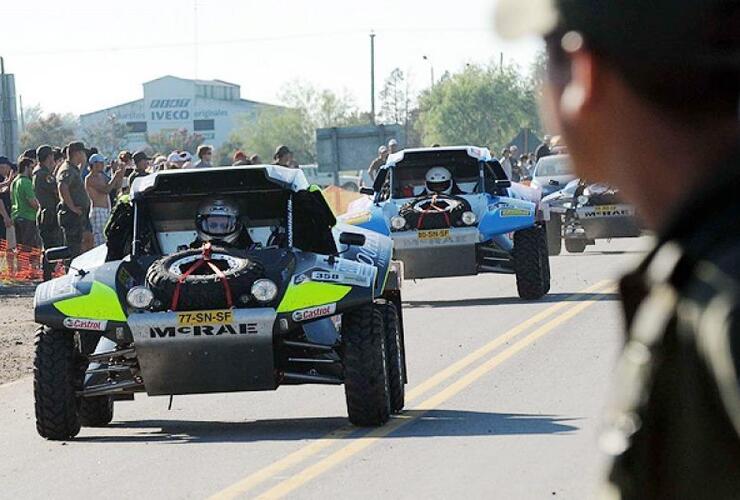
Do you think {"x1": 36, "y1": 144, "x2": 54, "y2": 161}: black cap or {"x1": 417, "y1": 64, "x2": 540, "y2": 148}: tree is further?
{"x1": 417, "y1": 64, "x2": 540, "y2": 148}: tree

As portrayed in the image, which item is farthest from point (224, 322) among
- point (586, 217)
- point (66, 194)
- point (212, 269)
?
A: point (586, 217)

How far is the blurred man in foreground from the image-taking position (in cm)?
132

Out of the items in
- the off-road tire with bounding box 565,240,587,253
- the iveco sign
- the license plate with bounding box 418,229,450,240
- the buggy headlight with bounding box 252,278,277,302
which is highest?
the iveco sign

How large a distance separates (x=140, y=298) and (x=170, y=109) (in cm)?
18189

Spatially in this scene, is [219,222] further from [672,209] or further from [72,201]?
[72,201]

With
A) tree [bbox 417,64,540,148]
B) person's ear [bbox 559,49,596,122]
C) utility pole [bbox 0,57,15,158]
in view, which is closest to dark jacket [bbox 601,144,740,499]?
person's ear [bbox 559,49,596,122]

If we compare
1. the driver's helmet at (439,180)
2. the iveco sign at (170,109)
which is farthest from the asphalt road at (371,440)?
the iveco sign at (170,109)

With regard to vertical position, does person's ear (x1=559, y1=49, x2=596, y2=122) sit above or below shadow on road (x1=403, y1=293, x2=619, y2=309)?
above

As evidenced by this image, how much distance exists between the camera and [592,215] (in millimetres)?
26750

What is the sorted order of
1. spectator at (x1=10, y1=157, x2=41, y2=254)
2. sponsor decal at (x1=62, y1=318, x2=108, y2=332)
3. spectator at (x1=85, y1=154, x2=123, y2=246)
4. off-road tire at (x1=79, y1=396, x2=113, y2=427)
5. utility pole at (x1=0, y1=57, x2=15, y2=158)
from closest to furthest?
sponsor decal at (x1=62, y1=318, x2=108, y2=332) < off-road tire at (x1=79, y1=396, x2=113, y2=427) < spectator at (x1=85, y1=154, x2=123, y2=246) < spectator at (x1=10, y1=157, x2=41, y2=254) < utility pole at (x1=0, y1=57, x2=15, y2=158)

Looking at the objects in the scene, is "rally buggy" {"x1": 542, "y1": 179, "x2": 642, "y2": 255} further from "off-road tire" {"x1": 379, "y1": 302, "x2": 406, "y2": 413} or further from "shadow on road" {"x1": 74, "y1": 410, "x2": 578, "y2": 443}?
"off-road tire" {"x1": 379, "y1": 302, "x2": 406, "y2": 413}

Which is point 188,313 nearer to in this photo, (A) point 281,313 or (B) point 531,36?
(A) point 281,313

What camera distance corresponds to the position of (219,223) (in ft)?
37.3

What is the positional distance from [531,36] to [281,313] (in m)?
8.84
